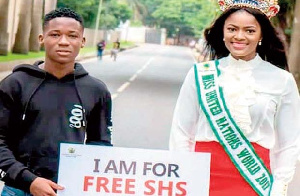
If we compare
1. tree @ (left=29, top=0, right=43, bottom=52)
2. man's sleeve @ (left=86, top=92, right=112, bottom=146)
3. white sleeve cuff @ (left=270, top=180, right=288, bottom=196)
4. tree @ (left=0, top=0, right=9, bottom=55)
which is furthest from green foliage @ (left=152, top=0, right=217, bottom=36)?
man's sleeve @ (left=86, top=92, right=112, bottom=146)

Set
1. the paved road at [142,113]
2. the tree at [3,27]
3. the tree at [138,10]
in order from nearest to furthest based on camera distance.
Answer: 1. the paved road at [142,113]
2. the tree at [3,27]
3. the tree at [138,10]

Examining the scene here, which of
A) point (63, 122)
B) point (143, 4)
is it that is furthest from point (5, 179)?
point (143, 4)

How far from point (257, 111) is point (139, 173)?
23.1 inches

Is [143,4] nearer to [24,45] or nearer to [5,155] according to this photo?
[24,45]

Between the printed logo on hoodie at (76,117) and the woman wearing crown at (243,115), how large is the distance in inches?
19.8

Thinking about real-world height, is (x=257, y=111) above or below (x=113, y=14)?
above

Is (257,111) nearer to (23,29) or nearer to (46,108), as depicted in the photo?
(46,108)

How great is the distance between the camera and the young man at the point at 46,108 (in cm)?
278

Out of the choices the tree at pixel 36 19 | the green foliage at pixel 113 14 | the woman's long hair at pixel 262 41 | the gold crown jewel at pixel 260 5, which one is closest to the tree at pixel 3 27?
the tree at pixel 36 19

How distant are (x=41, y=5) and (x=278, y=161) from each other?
31273 mm

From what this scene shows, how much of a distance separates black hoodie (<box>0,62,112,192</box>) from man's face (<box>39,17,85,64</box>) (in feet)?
0.24

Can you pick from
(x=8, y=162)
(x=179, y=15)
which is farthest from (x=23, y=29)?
(x=179, y=15)

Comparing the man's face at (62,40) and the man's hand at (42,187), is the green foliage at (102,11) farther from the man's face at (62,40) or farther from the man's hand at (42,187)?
the man's hand at (42,187)

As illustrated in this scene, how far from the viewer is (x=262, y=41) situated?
3295 millimetres
